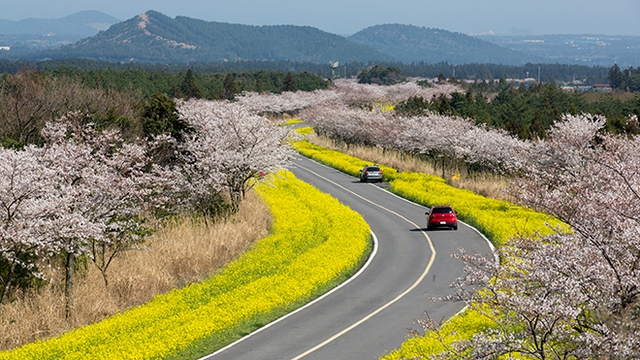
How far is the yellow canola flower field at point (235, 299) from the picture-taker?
18938 mm

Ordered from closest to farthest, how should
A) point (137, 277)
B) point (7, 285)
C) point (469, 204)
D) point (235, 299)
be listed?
point (7, 285) < point (235, 299) < point (137, 277) < point (469, 204)

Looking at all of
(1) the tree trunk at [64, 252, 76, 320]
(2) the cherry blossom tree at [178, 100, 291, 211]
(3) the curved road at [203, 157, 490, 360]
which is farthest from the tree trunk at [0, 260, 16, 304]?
(2) the cherry blossom tree at [178, 100, 291, 211]

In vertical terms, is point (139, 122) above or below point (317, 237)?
above

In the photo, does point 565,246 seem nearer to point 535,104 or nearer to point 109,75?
point 535,104

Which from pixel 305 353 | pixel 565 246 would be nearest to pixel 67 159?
pixel 305 353

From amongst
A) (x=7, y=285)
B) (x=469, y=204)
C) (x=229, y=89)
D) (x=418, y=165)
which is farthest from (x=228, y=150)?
(x=229, y=89)

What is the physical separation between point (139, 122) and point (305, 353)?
36.0 meters

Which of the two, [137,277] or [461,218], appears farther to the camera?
[461,218]

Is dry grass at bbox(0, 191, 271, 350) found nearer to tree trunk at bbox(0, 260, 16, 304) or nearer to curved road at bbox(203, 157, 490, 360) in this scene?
tree trunk at bbox(0, 260, 16, 304)

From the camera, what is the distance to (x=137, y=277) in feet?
84.0

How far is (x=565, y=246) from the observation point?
472 inches

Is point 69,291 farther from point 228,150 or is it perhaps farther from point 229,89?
point 229,89

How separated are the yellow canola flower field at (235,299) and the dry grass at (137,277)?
2.95 ft

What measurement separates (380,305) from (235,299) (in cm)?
476
